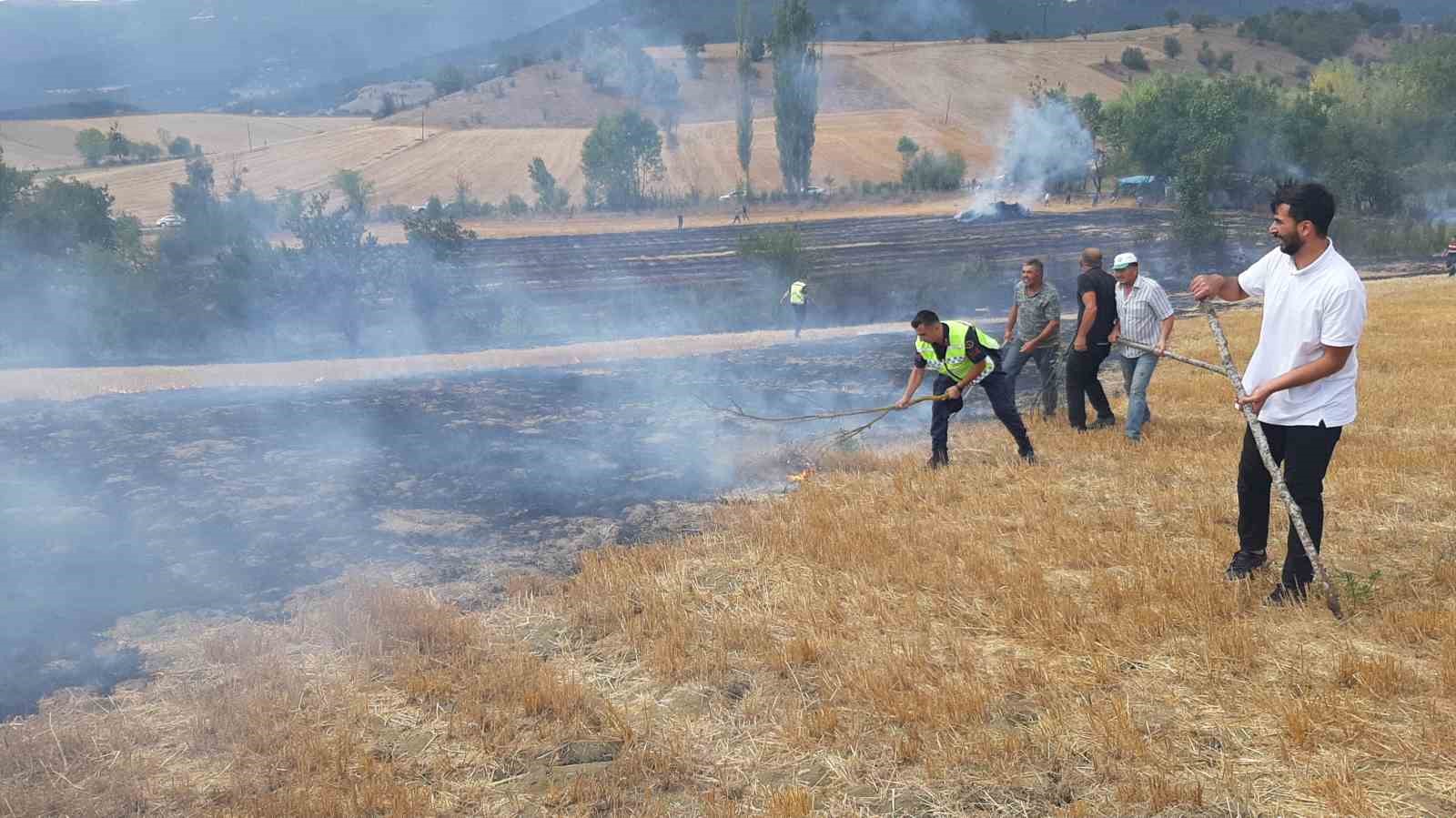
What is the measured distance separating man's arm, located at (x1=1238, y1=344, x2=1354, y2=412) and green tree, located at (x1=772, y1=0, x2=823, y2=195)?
55735mm

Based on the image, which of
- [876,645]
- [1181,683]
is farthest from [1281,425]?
[876,645]

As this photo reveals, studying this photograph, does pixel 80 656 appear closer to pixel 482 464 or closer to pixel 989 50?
pixel 482 464

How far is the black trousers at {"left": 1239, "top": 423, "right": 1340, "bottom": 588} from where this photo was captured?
5055mm

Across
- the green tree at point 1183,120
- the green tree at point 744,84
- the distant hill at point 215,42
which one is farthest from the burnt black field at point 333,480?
the green tree at point 744,84

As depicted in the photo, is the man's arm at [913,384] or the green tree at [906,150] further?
the green tree at [906,150]

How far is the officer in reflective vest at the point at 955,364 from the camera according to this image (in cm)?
811

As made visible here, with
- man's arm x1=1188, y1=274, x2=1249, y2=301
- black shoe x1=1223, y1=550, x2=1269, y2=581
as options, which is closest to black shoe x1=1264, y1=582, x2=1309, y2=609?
black shoe x1=1223, y1=550, x2=1269, y2=581

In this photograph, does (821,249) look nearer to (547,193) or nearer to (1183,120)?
(1183,120)

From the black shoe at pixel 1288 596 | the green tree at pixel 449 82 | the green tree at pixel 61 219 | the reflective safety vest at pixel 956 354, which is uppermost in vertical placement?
the green tree at pixel 449 82

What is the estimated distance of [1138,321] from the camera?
9273mm

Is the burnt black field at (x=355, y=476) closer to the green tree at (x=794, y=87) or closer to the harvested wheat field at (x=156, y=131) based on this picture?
the green tree at (x=794, y=87)

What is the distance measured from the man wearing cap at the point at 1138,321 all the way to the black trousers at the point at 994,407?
4.22 feet

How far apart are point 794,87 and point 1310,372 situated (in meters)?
58.5

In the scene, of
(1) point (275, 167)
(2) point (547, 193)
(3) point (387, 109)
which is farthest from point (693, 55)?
(1) point (275, 167)
